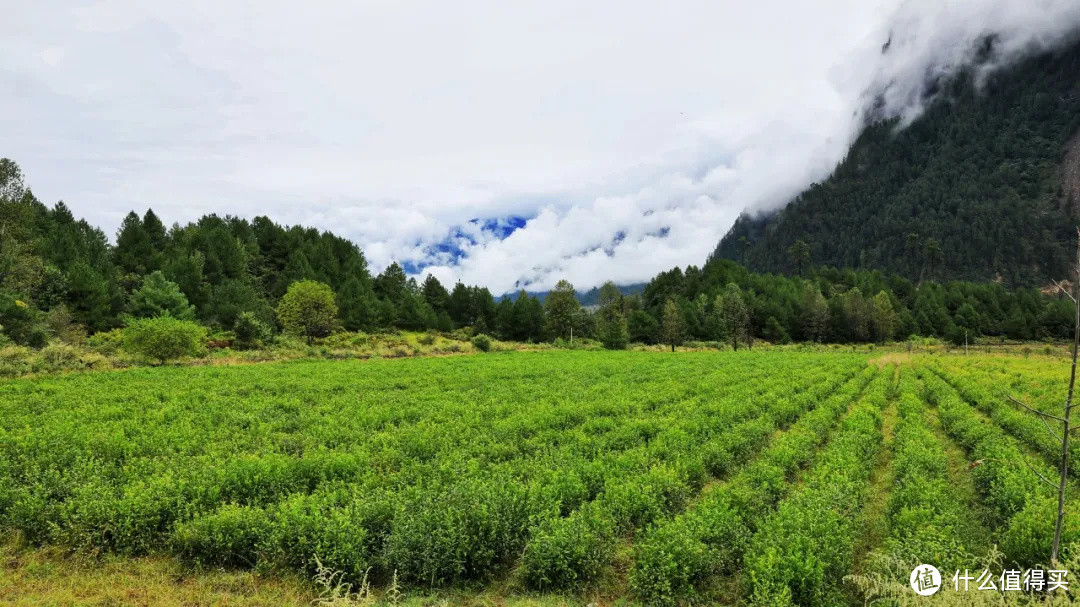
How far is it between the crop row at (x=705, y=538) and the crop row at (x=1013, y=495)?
3.76 meters

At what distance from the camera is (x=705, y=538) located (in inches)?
330

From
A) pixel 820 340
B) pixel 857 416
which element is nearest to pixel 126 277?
pixel 857 416

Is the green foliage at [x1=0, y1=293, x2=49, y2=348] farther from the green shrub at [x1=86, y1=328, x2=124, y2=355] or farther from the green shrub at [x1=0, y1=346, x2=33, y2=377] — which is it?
the green shrub at [x1=0, y1=346, x2=33, y2=377]

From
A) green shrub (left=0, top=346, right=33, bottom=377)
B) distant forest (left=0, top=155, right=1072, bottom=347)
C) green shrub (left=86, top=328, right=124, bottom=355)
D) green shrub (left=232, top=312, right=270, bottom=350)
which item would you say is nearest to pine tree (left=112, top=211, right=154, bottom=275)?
distant forest (left=0, top=155, right=1072, bottom=347)

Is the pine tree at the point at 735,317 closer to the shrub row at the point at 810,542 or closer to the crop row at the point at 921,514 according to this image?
the crop row at the point at 921,514

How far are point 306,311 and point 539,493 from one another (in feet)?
220

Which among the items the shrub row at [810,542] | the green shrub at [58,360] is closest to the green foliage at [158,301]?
the green shrub at [58,360]

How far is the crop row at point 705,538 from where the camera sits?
23.9ft

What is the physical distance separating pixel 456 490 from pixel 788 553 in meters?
5.87

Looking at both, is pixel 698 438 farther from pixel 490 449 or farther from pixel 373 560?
pixel 373 560

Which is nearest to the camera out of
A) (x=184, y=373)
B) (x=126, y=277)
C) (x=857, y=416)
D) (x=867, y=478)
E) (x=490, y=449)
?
(x=867, y=478)

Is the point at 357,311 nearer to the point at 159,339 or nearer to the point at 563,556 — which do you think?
the point at 159,339

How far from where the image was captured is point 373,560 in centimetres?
783

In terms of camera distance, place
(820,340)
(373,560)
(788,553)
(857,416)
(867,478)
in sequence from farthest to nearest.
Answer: (820,340) < (857,416) < (867,478) < (373,560) < (788,553)
